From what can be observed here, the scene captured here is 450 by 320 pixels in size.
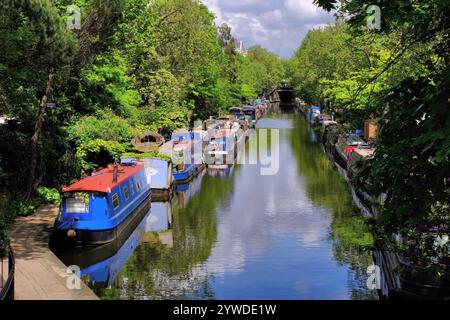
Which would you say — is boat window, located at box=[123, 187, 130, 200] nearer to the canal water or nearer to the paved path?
the canal water

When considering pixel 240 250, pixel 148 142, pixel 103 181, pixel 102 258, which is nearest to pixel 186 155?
pixel 148 142

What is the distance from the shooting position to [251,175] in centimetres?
5062

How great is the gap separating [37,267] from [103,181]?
8.09 meters

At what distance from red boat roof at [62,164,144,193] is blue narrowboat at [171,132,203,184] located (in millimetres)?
10248

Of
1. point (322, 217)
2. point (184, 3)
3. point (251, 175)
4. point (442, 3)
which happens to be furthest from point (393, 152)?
point (184, 3)

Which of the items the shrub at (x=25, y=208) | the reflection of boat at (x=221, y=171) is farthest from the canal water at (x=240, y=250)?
the reflection of boat at (x=221, y=171)

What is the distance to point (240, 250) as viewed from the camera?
27.7m

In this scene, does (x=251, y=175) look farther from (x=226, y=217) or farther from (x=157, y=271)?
(x=157, y=271)

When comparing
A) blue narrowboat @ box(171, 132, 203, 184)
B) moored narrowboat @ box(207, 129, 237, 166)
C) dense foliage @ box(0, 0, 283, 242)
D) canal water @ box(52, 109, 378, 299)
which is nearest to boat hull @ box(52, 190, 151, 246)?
canal water @ box(52, 109, 378, 299)

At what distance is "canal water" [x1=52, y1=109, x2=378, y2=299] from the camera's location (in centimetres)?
2234

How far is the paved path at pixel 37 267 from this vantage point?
60.8 ft

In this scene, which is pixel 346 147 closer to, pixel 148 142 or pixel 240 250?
pixel 148 142

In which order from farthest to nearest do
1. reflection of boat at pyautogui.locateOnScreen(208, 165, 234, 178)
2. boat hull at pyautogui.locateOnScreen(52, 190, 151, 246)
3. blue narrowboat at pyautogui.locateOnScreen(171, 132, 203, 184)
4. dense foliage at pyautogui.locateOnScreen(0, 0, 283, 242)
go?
reflection of boat at pyautogui.locateOnScreen(208, 165, 234, 178) < blue narrowboat at pyautogui.locateOnScreen(171, 132, 203, 184) < boat hull at pyautogui.locateOnScreen(52, 190, 151, 246) < dense foliage at pyautogui.locateOnScreen(0, 0, 283, 242)

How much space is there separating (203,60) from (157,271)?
48092mm
